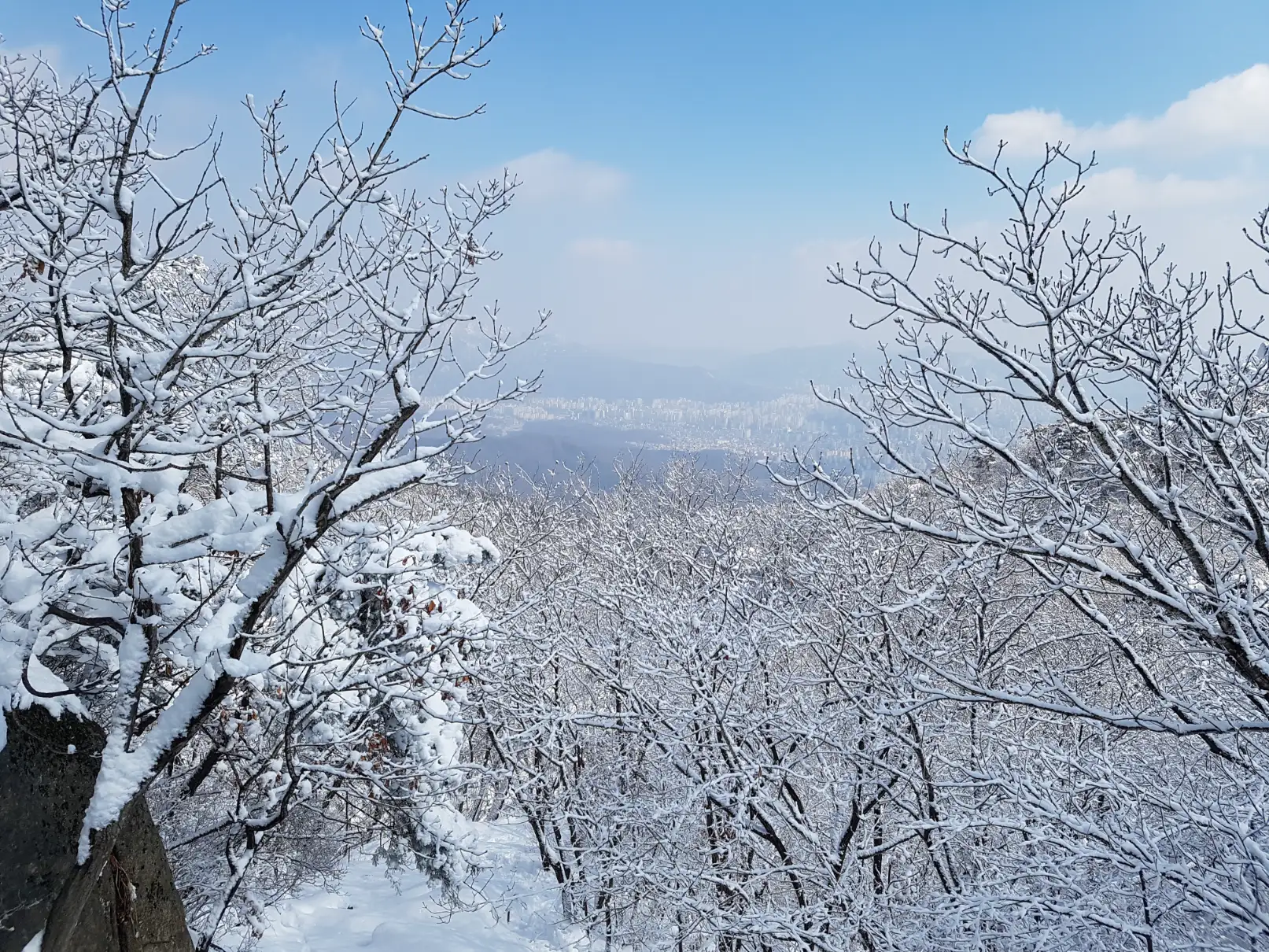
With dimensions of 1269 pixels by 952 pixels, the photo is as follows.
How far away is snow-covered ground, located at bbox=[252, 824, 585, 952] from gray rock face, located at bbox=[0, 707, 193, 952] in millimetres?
4279

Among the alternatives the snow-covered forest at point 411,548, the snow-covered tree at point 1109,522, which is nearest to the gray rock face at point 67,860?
the snow-covered forest at point 411,548

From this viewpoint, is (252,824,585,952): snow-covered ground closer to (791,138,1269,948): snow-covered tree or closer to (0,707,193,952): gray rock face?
(0,707,193,952): gray rock face

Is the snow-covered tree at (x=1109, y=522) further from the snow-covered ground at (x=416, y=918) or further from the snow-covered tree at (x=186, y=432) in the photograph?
the snow-covered ground at (x=416, y=918)

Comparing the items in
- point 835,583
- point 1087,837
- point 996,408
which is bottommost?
point 1087,837

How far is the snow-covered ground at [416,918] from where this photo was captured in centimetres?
768

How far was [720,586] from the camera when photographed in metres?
8.24

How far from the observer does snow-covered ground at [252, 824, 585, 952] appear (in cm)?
768

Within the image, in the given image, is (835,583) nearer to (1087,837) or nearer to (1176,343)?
(1087,837)

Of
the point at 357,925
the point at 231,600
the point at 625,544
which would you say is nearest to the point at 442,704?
the point at 231,600

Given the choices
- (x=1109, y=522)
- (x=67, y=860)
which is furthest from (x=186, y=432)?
(x=1109, y=522)

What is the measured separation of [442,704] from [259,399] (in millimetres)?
4066

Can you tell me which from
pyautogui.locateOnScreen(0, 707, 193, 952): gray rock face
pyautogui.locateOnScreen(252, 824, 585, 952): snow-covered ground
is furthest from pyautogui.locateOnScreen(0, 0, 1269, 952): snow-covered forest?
pyautogui.locateOnScreen(252, 824, 585, 952): snow-covered ground

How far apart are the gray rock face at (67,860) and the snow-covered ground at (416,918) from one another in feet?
14.0

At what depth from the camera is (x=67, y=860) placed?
10.9 ft
